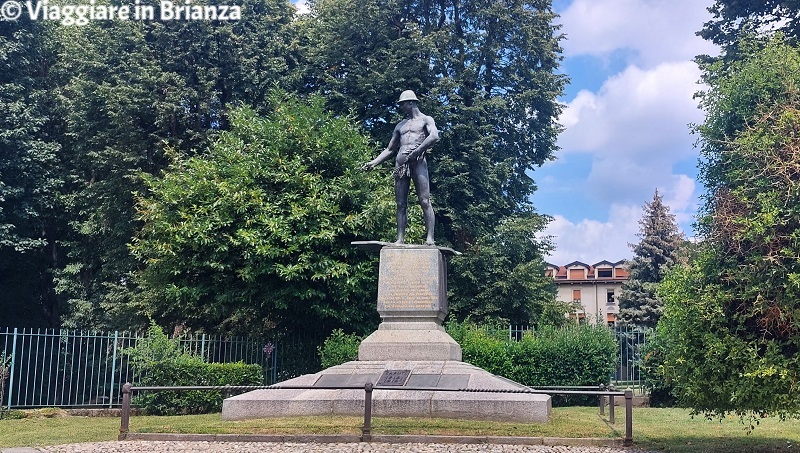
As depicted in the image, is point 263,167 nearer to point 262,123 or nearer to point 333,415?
point 262,123

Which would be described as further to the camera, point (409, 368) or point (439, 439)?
point (409, 368)

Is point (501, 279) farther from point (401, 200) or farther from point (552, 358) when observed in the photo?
point (401, 200)

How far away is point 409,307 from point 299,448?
223 inches

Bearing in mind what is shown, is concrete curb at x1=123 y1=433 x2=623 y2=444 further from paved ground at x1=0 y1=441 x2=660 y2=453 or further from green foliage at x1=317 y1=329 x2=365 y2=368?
green foliage at x1=317 y1=329 x2=365 y2=368

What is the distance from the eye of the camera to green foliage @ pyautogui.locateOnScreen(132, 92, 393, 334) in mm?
21156

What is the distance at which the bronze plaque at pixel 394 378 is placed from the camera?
12.7 m

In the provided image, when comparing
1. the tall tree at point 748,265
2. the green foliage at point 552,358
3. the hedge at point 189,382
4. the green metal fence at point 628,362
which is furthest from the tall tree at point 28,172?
the tall tree at point 748,265

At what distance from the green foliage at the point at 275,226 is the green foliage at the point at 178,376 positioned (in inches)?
129

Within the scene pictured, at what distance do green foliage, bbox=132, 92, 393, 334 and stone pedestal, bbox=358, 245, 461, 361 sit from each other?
599 centimetres

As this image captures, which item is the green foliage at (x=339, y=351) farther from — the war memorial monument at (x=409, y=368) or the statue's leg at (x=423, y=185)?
the statue's leg at (x=423, y=185)

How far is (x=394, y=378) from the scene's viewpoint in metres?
12.9

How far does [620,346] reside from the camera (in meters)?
21.6

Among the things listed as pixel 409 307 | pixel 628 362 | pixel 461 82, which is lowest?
pixel 628 362

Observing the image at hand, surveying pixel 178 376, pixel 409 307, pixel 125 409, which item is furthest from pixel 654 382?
pixel 125 409
